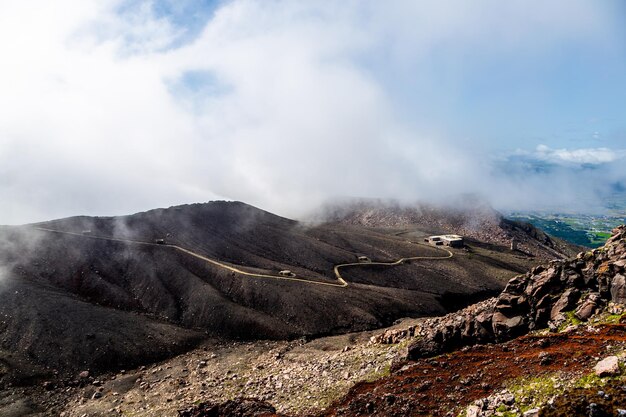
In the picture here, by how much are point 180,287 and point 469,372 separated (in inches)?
2144

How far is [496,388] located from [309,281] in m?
57.5

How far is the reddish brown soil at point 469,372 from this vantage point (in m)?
22.8

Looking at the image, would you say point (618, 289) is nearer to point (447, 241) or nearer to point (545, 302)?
point (545, 302)

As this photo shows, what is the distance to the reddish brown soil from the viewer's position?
896 inches

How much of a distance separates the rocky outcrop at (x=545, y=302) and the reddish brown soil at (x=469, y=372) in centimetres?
197

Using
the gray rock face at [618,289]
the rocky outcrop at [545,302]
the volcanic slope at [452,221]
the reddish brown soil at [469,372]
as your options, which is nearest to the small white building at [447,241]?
the volcanic slope at [452,221]

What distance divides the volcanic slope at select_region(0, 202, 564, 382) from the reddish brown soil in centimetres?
3594

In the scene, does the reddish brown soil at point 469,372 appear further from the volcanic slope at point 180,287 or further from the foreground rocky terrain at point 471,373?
the volcanic slope at point 180,287

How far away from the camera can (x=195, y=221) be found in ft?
333

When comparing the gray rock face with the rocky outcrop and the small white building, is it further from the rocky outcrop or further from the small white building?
the small white building

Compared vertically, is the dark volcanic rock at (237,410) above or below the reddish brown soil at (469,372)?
below

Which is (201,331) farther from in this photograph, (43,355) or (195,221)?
(195,221)

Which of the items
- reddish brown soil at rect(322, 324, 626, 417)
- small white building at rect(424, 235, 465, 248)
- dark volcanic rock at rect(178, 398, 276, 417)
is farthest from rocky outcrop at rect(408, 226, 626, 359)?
small white building at rect(424, 235, 465, 248)

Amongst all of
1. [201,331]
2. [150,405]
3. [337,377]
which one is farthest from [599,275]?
[201,331]
